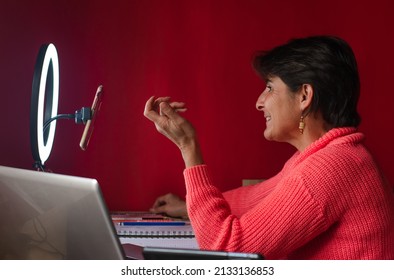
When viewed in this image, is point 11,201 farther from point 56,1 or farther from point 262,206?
point 56,1

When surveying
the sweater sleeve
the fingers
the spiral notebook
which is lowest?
the spiral notebook

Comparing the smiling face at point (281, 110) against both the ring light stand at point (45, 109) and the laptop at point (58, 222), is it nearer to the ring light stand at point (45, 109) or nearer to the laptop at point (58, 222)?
the ring light stand at point (45, 109)

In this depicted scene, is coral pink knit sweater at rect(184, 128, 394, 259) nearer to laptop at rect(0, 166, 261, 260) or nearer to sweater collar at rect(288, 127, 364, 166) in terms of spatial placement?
sweater collar at rect(288, 127, 364, 166)

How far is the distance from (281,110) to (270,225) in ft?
1.12

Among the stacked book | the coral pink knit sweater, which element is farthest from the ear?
the stacked book

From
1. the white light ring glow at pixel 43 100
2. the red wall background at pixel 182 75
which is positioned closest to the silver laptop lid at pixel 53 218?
the white light ring glow at pixel 43 100

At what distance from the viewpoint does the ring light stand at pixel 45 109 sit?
150 centimetres

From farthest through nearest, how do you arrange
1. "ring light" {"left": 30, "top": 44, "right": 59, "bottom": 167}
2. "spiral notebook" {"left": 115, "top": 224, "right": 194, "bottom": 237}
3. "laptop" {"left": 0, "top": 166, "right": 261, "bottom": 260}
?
1. "spiral notebook" {"left": 115, "top": 224, "right": 194, "bottom": 237}
2. "ring light" {"left": 30, "top": 44, "right": 59, "bottom": 167}
3. "laptop" {"left": 0, "top": 166, "right": 261, "bottom": 260}

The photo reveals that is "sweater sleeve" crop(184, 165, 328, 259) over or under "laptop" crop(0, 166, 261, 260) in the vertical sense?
under

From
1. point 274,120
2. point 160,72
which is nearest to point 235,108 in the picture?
point 160,72

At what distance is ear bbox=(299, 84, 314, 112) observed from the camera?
1466 mm

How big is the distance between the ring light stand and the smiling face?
1.47 feet

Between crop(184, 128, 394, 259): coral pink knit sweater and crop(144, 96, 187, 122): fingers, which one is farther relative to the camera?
crop(144, 96, 187, 122): fingers

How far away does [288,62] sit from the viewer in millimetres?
1498
